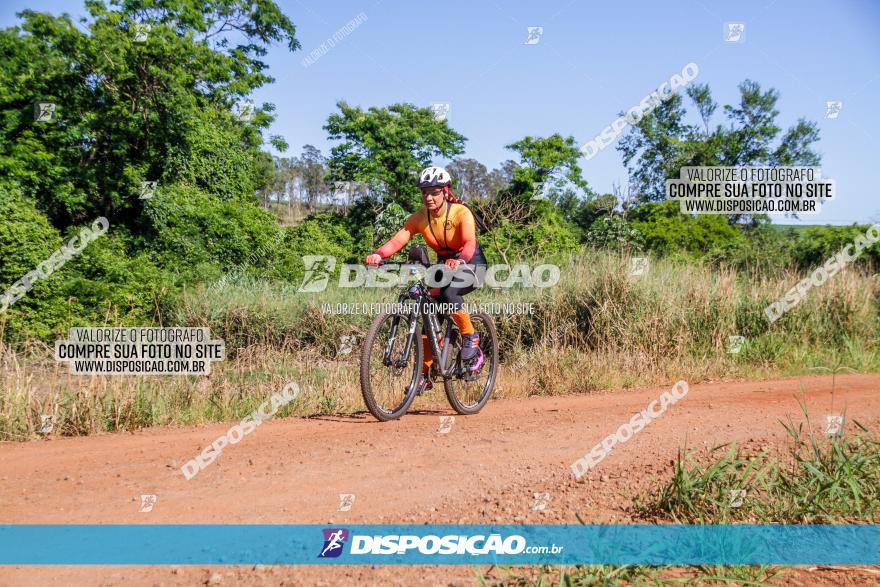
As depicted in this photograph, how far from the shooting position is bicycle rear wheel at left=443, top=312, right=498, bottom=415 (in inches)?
291

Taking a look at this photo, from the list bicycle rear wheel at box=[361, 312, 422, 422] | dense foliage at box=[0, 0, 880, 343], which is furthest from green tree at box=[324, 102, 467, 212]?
bicycle rear wheel at box=[361, 312, 422, 422]

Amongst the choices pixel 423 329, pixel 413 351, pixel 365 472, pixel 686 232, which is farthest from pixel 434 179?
pixel 686 232

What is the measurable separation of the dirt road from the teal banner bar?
133mm

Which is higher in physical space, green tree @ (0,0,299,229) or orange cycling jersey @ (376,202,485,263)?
green tree @ (0,0,299,229)

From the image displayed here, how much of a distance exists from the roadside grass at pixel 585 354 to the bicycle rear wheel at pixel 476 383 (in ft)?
1.79

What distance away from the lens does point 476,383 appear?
27.7ft

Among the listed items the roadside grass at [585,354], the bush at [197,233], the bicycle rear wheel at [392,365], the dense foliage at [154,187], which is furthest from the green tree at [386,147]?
the bicycle rear wheel at [392,365]

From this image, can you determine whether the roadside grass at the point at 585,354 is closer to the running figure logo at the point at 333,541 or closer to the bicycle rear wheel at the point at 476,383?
the bicycle rear wheel at the point at 476,383

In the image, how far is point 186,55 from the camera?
23.4 m

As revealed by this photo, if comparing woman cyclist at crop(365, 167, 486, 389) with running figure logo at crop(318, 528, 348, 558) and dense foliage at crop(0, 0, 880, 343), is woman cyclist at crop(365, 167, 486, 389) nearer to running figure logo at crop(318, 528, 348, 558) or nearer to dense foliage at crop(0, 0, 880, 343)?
running figure logo at crop(318, 528, 348, 558)

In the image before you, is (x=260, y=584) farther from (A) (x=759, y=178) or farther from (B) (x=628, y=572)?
(A) (x=759, y=178)

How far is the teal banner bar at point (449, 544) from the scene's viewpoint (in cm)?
323

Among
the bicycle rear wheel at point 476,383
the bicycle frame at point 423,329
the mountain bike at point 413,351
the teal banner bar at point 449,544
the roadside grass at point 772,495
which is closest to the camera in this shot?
the teal banner bar at point 449,544

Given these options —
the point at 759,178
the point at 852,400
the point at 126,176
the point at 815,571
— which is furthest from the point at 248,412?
the point at 759,178
